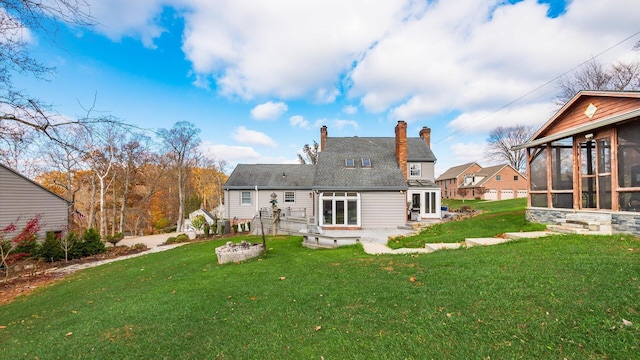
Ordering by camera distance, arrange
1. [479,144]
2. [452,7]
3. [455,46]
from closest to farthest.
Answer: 1. [452,7]
2. [455,46]
3. [479,144]

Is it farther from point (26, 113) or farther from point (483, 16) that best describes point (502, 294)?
point (483, 16)

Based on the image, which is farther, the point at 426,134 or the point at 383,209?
the point at 426,134

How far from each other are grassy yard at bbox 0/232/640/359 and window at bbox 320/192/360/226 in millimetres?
8356

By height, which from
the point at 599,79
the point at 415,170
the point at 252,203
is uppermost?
the point at 599,79

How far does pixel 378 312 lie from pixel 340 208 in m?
11.4

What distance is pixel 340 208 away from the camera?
15258mm

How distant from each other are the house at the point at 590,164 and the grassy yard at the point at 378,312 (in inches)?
71.5

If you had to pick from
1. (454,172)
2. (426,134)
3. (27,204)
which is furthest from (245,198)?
(454,172)

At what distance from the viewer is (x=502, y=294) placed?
155 inches

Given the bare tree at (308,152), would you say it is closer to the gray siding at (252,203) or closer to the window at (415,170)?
the gray siding at (252,203)

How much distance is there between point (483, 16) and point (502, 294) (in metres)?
12.5

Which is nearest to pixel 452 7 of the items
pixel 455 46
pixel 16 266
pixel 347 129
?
pixel 455 46

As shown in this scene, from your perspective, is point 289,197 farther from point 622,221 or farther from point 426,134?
point 622,221

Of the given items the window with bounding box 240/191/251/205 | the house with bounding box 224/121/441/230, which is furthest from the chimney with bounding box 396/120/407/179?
the window with bounding box 240/191/251/205
